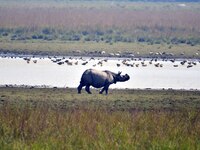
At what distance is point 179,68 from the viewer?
3666 centimetres

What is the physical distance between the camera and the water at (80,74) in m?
30.2

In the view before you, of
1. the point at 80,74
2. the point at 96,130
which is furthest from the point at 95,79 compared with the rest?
the point at 96,130

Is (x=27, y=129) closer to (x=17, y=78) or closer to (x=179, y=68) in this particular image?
(x=17, y=78)

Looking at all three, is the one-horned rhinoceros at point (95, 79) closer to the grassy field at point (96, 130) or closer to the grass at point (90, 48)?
the grassy field at point (96, 130)

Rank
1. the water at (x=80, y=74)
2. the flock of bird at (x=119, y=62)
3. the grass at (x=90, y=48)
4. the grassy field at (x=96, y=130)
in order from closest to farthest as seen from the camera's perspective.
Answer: the grassy field at (x=96, y=130)
the water at (x=80, y=74)
the flock of bird at (x=119, y=62)
the grass at (x=90, y=48)

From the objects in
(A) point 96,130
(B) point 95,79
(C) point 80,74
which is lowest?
(C) point 80,74

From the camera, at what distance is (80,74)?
33.1 metres

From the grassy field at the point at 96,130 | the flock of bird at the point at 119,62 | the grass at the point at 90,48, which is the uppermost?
the grassy field at the point at 96,130

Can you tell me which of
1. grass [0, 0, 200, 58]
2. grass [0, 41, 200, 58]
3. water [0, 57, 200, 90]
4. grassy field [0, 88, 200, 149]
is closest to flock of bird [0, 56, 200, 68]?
water [0, 57, 200, 90]

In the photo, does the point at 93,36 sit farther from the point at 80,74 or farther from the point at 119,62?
the point at 80,74

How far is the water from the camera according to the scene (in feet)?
99.0

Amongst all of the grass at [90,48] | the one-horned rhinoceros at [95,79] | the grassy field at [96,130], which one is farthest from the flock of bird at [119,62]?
the grassy field at [96,130]

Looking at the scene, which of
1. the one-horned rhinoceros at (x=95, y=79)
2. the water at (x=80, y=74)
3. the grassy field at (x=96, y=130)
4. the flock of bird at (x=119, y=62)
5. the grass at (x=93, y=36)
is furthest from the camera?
the grass at (x=93, y=36)

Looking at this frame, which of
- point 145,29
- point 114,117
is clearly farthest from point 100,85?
point 145,29
